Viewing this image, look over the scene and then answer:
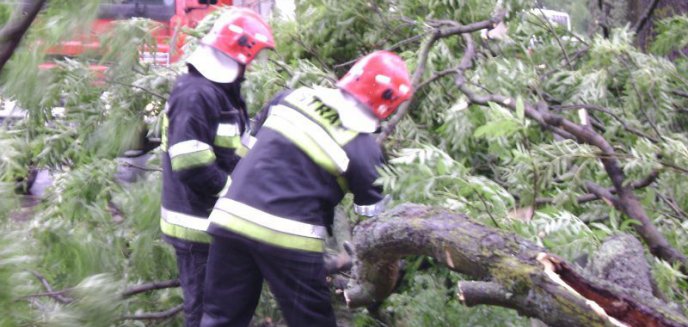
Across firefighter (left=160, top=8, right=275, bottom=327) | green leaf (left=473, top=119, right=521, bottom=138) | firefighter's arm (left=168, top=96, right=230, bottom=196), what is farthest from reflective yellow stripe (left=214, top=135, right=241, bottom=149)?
green leaf (left=473, top=119, right=521, bottom=138)

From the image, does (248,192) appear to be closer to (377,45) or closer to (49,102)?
(49,102)

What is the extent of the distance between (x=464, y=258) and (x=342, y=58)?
2727 millimetres

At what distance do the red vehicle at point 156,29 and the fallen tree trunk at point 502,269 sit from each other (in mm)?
1141

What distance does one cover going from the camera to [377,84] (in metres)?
3.25

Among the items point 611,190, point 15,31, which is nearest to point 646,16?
point 611,190

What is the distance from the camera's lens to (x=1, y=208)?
2.16 m

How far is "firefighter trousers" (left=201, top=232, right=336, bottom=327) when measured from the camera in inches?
127

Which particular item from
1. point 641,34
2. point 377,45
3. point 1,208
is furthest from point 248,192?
point 641,34

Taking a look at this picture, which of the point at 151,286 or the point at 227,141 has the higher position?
the point at 227,141

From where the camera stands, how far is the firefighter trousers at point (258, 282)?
10.6 ft

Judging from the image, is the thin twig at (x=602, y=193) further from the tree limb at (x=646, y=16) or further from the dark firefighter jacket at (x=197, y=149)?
the tree limb at (x=646, y=16)

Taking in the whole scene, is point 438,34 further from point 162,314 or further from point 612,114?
point 162,314

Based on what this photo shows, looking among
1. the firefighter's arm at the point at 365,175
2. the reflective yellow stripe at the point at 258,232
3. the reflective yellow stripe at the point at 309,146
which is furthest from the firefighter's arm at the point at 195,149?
the firefighter's arm at the point at 365,175

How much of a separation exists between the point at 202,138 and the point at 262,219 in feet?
1.81
